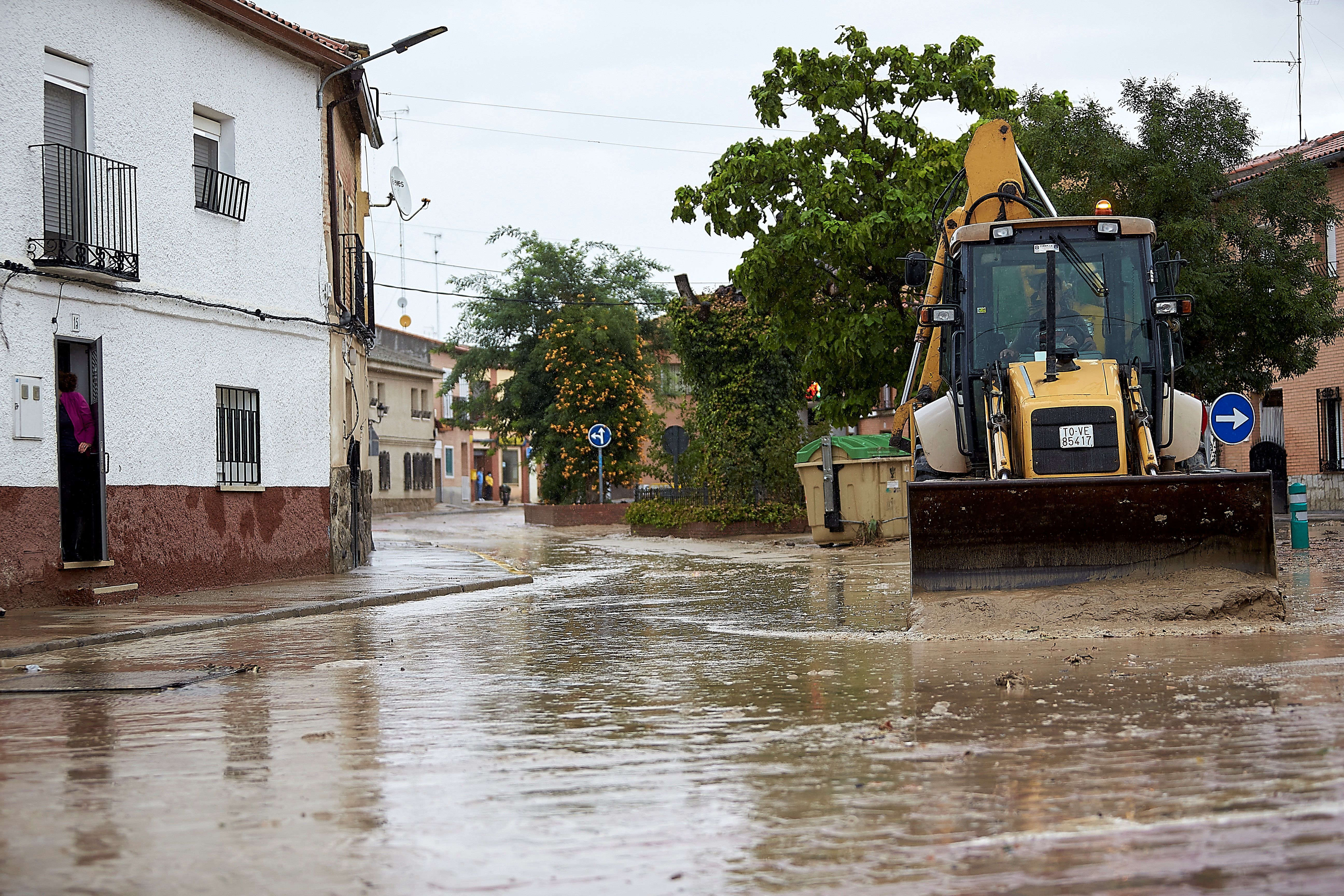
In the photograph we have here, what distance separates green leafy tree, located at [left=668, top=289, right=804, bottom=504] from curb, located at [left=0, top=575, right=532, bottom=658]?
14190 millimetres

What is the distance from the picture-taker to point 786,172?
2581cm

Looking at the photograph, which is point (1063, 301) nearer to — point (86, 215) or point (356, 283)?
point (86, 215)

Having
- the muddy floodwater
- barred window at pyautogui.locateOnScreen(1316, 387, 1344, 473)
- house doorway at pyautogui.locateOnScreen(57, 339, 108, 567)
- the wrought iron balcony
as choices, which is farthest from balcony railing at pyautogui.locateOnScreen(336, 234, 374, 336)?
barred window at pyautogui.locateOnScreen(1316, 387, 1344, 473)

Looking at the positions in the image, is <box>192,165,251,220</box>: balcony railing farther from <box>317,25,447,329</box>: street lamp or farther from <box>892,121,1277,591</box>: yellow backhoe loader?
<box>892,121,1277,591</box>: yellow backhoe loader

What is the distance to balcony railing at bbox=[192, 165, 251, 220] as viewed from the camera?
1778cm

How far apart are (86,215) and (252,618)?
4967 millimetres

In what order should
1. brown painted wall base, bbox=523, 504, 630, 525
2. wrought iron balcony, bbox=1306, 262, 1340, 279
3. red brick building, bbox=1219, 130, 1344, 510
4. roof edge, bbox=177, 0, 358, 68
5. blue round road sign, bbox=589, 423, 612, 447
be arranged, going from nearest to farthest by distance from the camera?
roof edge, bbox=177, 0, 358, 68 < wrought iron balcony, bbox=1306, 262, 1340, 279 < red brick building, bbox=1219, 130, 1344, 510 < blue round road sign, bbox=589, 423, 612, 447 < brown painted wall base, bbox=523, 504, 630, 525

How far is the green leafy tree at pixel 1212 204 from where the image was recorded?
76.6 feet

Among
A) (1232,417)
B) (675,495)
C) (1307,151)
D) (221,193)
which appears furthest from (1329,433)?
(221,193)

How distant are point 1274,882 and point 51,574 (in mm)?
13584

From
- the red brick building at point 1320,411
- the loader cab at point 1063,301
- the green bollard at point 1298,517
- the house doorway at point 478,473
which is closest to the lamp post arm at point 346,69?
the loader cab at point 1063,301

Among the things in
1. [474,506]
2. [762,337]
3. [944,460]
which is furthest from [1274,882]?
[474,506]

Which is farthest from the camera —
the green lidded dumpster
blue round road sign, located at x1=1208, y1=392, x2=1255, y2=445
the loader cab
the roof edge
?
the green lidded dumpster

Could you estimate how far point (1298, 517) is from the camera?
19.2 meters
